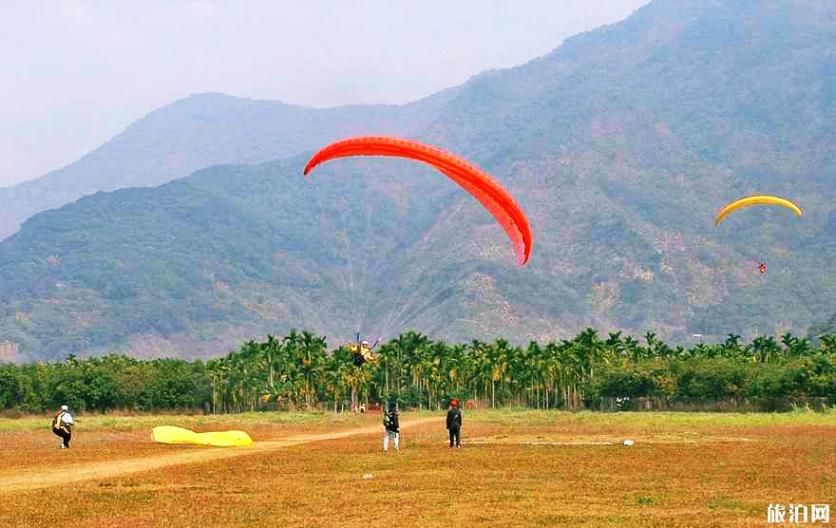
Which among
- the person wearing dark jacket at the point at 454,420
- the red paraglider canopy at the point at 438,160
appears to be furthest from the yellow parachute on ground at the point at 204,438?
the red paraglider canopy at the point at 438,160

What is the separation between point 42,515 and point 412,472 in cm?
1099

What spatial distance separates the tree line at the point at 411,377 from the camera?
11538 centimetres

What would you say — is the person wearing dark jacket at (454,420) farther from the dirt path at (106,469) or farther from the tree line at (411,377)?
the tree line at (411,377)

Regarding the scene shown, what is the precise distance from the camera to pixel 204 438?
159 feet

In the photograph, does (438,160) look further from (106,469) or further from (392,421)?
(106,469)

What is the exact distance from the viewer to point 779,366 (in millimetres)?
107625

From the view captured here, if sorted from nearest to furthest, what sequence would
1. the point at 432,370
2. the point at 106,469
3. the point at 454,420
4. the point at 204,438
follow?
the point at 106,469, the point at 454,420, the point at 204,438, the point at 432,370

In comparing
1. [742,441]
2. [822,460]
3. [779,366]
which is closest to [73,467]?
[822,460]

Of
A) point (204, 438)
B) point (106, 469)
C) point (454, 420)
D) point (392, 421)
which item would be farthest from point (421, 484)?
point (204, 438)

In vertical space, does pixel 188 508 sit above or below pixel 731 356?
below

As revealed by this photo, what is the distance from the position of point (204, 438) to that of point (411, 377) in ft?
291

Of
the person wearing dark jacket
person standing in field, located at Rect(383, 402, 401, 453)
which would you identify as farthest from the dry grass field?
the person wearing dark jacket

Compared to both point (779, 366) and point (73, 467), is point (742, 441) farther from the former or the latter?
point (779, 366)

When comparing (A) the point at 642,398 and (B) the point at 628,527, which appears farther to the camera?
(A) the point at 642,398
